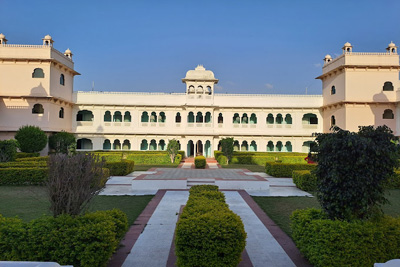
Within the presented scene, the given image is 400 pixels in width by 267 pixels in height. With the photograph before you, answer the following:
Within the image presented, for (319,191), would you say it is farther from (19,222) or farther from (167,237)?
(19,222)

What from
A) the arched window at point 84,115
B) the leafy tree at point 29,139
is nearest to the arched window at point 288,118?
the arched window at point 84,115

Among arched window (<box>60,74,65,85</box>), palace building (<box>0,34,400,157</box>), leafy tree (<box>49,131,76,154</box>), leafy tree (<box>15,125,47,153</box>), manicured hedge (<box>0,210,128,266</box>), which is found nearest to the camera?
manicured hedge (<box>0,210,128,266</box>)

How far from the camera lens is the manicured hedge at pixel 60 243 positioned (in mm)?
4242

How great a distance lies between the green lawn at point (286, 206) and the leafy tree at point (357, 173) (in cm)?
206

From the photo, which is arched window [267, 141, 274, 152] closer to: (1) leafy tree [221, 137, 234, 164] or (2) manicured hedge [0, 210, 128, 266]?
(1) leafy tree [221, 137, 234, 164]

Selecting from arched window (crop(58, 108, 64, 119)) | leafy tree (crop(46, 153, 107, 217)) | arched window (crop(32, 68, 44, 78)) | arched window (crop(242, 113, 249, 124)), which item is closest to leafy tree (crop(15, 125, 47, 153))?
arched window (crop(58, 108, 64, 119))

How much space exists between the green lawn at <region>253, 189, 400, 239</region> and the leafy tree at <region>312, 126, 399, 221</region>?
206 centimetres

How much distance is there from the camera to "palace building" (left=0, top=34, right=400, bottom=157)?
28.8 metres

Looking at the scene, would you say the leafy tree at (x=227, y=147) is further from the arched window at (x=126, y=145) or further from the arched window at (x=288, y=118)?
the arched window at (x=126, y=145)

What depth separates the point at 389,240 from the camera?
4539 millimetres

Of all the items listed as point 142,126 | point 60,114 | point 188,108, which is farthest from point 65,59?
point 188,108

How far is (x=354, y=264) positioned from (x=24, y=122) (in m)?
31.0

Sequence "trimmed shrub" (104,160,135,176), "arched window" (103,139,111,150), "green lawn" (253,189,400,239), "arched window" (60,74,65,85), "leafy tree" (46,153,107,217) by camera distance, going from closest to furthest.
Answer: "leafy tree" (46,153,107,217) → "green lawn" (253,189,400,239) → "trimmed shrub" (104,160,135,176) → "arched window" (60,74,65,85) → "arched window" (103,139,111,150)

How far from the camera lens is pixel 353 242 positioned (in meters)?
4.36
